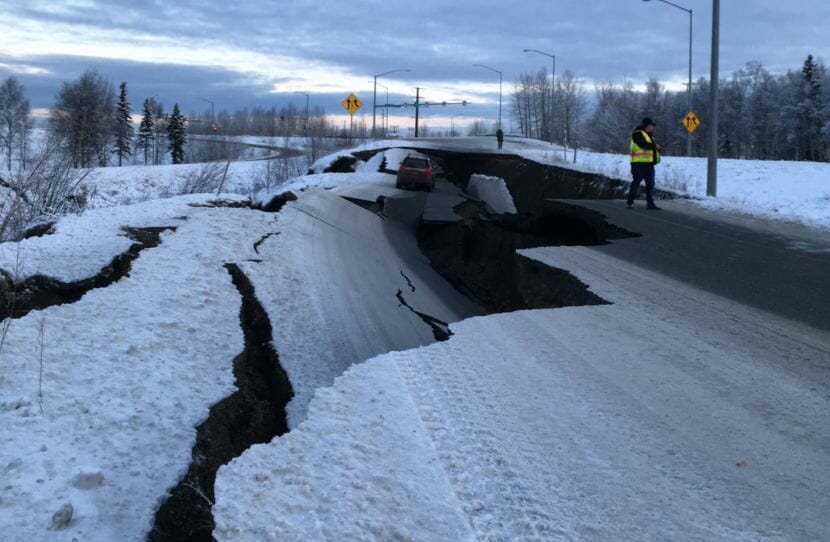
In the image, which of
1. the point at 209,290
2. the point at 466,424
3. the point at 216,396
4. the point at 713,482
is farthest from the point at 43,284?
the point at 713,482

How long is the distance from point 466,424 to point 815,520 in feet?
5.91

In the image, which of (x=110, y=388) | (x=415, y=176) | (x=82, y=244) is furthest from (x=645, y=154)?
(x=110, y=388)

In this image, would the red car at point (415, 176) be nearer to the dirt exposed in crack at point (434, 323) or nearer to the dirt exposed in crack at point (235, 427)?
the dirt exposed in crack at point (434, 323)

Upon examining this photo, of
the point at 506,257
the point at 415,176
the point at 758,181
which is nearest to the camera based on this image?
the point at 506,257

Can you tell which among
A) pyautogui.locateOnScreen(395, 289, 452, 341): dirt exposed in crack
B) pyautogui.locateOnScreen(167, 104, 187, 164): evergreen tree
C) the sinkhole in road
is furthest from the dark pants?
pyautogui.locateOnScreen(167, 104, 187, 164): evergreen tree

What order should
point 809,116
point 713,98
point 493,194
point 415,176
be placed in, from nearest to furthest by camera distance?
point 713,98, point 493,194, point 415,176, point 809,116

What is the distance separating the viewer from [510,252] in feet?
51.8

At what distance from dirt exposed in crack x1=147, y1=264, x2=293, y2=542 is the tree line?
67361mm

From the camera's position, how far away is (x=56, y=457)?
370 cm

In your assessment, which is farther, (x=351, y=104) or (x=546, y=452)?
(x=351, y=104)

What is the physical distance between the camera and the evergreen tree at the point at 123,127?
82.4 m

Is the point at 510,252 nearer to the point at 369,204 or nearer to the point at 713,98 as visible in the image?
the point at 369,204

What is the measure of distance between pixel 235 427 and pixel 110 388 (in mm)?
923

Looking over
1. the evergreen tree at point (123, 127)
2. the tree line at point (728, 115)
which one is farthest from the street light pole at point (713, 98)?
the evergreen tree at point (123, 127)
